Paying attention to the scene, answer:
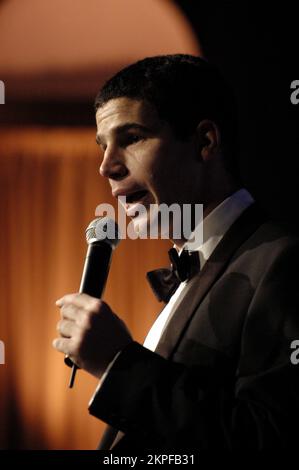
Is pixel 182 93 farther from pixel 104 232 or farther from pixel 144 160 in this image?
pixel 104 232

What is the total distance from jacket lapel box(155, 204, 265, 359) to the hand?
14cm

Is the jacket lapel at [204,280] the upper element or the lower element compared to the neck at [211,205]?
lower

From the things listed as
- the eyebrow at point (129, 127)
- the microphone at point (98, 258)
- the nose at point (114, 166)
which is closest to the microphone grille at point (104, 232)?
the microphone at point (98, 258)

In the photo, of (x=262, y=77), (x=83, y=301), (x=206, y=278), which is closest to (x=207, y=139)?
(x=206, y=278)

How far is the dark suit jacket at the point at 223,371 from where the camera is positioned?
0.97 m

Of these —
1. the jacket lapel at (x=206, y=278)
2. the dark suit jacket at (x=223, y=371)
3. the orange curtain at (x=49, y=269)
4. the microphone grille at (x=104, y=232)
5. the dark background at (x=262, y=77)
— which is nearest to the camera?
the dark suit jacket at (x=223, y=371)

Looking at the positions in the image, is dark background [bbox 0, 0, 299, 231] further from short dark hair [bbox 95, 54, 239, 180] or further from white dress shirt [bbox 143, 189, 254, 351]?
white dress shirt [bbox 143, 189, 254, 351]

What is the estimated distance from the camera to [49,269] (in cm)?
395

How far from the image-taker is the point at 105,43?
348 cm

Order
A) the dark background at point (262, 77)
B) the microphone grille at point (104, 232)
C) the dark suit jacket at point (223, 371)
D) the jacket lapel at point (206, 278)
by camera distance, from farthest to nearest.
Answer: the dark background at point (262, 77)
the microphone grille at point (104, 232)
the jacket lapel at point (206, 278)
the dark suit jacket at point (223, 371)

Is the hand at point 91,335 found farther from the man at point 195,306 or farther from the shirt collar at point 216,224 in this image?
→ the shirt collar at point 216,224

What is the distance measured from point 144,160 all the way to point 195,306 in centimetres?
36
